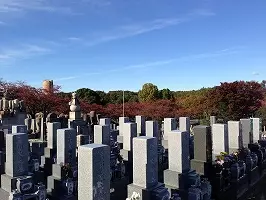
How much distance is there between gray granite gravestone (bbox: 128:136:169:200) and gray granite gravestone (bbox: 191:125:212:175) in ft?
7.20

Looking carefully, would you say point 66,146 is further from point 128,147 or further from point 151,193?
point 151,193

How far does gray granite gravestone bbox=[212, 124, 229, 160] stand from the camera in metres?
8.70

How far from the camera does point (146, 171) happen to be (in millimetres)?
5129

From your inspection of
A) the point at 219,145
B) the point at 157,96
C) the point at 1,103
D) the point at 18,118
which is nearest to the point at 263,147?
the point at 219,145

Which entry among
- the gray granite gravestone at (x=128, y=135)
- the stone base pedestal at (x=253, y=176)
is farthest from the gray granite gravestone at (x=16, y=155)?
the stone base pedestal at (x=253, y=176)

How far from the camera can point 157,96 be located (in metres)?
36.0

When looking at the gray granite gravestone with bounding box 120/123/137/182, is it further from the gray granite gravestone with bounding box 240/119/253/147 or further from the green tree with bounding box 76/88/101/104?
the green tree with bounding box 76/88/101/104

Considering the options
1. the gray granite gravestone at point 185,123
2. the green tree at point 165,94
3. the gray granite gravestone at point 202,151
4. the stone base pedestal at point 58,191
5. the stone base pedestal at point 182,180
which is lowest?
the stone base pedestal at point 58,191

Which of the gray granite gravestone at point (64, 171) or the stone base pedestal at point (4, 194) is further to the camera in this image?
the gray granite gravestone at point (64, 171)

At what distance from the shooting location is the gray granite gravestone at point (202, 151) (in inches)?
282

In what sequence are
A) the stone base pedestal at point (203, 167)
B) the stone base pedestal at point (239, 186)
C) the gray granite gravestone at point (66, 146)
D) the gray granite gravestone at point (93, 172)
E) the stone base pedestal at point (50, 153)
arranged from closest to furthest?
the gray granite gravestone at point (93, 172) < the stone base pedestal at point (203, 167) < the stone base pedestal at point (239, 186) < the gray granite gravestone at point (66, 146) < the stone base pedestal at point (50, 153)

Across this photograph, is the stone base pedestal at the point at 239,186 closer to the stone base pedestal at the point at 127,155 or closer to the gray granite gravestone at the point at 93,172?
the stone base pedestal at the point at 127,155

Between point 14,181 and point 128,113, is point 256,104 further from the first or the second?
point 14,181

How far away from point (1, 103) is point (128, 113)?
37.1ft
